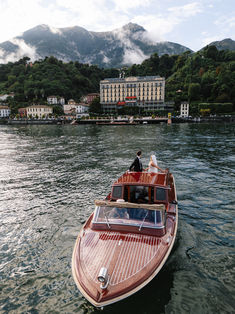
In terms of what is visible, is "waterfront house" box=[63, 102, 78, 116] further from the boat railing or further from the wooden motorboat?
the wooden motorboat

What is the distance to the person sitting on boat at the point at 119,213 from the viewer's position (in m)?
8.23

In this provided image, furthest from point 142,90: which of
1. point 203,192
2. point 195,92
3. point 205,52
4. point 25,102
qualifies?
point 203,192

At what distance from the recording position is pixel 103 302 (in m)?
5.57

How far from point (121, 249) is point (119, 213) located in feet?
4.67

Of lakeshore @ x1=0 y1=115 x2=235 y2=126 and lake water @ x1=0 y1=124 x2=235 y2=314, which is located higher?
lakeshore @ x1=0 y1=115 x2=235 y2=126

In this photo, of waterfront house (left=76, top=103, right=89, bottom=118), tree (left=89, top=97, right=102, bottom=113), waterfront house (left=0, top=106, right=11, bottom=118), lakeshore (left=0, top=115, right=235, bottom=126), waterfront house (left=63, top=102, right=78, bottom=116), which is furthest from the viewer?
waterfront house (left=76, top=103, right=89, bottom=118)

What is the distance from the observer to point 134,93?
16788 cm

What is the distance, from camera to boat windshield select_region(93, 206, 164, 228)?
315 inches

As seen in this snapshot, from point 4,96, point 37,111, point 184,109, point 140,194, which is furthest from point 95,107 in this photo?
point 140,194

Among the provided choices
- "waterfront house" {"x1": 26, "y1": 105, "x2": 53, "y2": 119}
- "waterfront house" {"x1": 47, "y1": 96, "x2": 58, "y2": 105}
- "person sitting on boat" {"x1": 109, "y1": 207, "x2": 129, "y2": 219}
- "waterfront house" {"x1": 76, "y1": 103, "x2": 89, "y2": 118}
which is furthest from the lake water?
"waterfront house" {"x1": 47, "y1": 96, "x2": 58, "y2": 105}

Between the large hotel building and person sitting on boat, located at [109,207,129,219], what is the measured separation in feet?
510

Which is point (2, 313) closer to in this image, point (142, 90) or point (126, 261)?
point (126, 261)

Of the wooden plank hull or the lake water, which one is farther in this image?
the lake water

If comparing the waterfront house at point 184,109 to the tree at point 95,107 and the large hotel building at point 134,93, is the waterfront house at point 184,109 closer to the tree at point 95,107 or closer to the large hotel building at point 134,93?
the large hotel building at point 134,93
